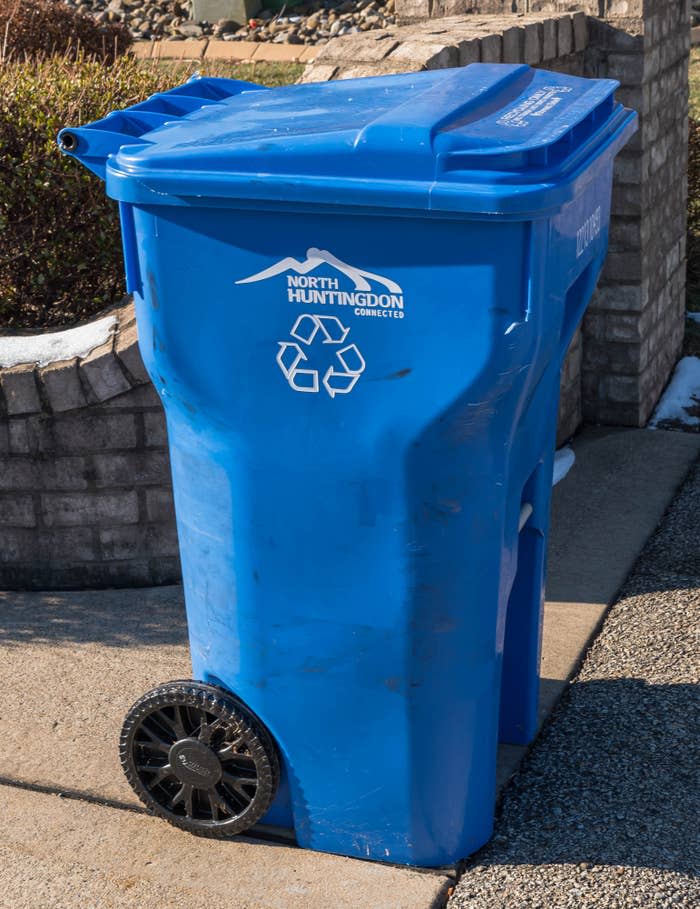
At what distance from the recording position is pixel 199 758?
295 centimetres

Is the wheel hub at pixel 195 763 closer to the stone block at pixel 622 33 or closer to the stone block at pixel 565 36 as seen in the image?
the stone block at pixel 565 36

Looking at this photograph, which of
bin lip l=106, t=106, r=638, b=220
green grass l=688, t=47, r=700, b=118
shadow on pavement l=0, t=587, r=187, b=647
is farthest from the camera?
green grass l=688, t=47, r=700, b=118

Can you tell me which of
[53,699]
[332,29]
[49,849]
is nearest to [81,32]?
[332,29]

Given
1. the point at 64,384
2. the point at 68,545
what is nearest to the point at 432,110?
the point at 64,384

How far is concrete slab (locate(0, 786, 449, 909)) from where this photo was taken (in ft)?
9.37

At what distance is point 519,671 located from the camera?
334cm

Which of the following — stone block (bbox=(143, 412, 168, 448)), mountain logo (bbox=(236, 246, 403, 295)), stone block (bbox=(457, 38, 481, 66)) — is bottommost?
stone block (bbox=(143, 412, 168, 448))

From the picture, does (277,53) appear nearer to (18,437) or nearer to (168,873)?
(18,437)

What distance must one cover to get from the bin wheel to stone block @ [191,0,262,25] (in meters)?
13.2

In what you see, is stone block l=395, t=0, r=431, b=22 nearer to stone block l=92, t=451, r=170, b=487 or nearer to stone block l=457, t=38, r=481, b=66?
stone block l=457, t=38, r=481, b=66

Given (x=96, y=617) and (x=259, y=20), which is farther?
(x=259, y=20)

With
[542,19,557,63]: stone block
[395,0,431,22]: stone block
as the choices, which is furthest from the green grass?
[542,19,557,63]: stone block

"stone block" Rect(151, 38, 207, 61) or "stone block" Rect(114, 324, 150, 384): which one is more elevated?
"stone block" Rect(114, 324, 150, 384)

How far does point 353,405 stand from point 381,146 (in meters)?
0.53
